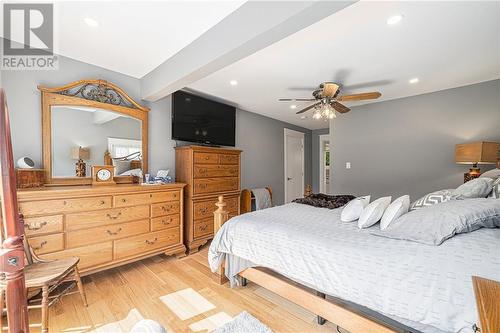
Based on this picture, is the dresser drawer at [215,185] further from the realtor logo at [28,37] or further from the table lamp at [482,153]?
the table lamp at [482,153]

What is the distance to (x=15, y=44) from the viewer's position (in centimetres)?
211

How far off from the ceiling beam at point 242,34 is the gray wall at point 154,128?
769mm

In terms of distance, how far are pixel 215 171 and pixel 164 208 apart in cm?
→ 95

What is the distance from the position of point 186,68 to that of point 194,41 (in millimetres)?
256

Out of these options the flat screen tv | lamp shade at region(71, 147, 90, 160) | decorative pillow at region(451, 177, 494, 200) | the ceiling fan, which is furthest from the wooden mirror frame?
decorative pillow at region(451, 177, 494, 200)

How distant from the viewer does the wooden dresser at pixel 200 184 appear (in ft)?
9.88

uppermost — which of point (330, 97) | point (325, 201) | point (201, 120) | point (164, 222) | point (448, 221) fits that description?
point (330, 97)

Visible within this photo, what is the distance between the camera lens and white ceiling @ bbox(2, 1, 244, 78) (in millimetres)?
1648

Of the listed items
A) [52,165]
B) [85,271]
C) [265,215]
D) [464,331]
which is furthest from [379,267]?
[52,165]

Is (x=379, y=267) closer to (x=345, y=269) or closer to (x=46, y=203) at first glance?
(x=345, y=269)

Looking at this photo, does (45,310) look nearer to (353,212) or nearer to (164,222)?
(164,222)

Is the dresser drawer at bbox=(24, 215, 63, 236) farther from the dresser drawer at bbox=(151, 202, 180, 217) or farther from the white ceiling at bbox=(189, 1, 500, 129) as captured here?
the white ceiling at bbox=(189, 1, 500, 129)

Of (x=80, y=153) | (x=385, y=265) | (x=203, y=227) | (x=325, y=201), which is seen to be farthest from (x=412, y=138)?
(x=80, y=153)

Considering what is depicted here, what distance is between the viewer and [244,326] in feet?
5.20
